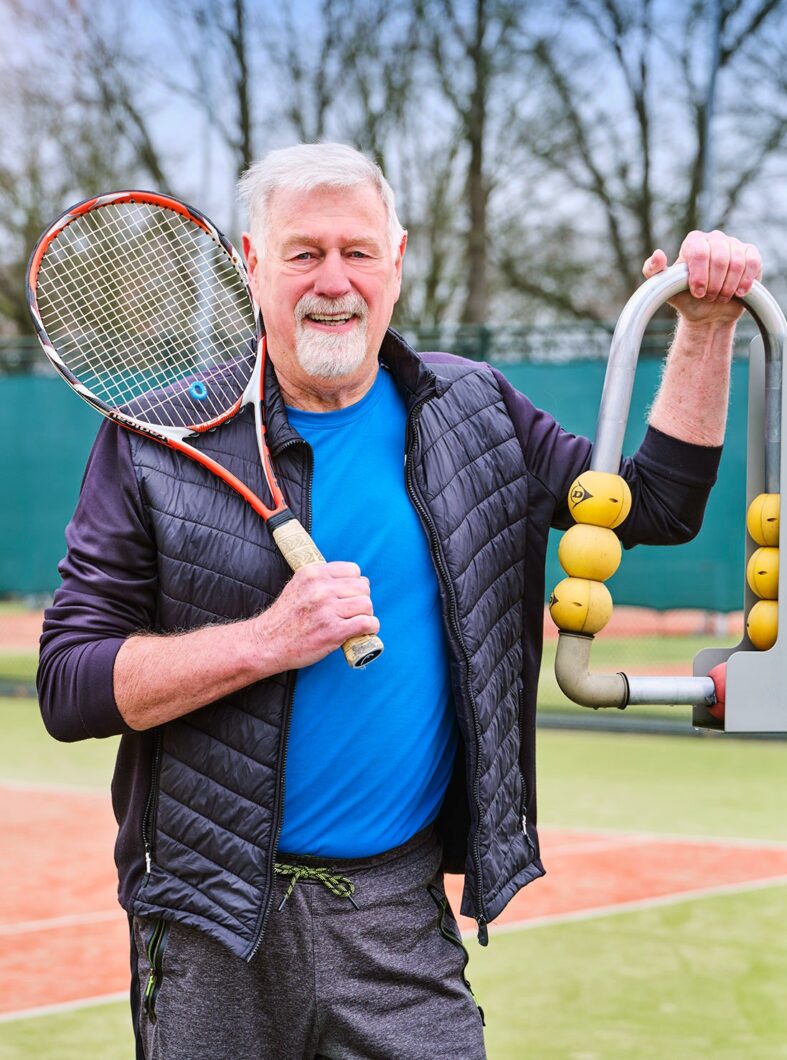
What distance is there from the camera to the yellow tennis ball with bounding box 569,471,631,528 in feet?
6.48

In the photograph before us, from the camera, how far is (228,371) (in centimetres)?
246

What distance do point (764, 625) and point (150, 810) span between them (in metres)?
0.97

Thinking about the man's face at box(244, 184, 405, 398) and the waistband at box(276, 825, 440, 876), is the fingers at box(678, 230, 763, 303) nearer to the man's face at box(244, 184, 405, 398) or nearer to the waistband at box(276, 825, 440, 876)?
the man's face at box(244, 184, 405, 398)

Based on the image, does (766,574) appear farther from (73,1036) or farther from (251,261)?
(73,1036)

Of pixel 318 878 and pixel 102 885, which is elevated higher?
pixel 318 878

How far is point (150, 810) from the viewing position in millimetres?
2271

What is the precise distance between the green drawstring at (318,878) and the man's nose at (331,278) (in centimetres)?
87

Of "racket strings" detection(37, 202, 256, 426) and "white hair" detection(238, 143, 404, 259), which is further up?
"white hair" detection(238, 143, 404, 259)

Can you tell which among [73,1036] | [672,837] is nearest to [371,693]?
[73,1036]

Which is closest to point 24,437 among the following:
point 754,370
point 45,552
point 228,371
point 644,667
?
point 45,552

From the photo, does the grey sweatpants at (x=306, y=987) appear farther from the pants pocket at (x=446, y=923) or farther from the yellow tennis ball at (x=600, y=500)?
the yellow tennis ball at (x=600, y=500)

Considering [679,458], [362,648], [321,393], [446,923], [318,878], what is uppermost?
[321,393]

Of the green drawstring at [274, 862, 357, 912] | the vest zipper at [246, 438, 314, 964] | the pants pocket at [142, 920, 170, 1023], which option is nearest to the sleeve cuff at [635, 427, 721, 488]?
the vest zipper at [246, 438, 314, 964]

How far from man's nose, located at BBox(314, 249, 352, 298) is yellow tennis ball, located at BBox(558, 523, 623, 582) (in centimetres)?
57
